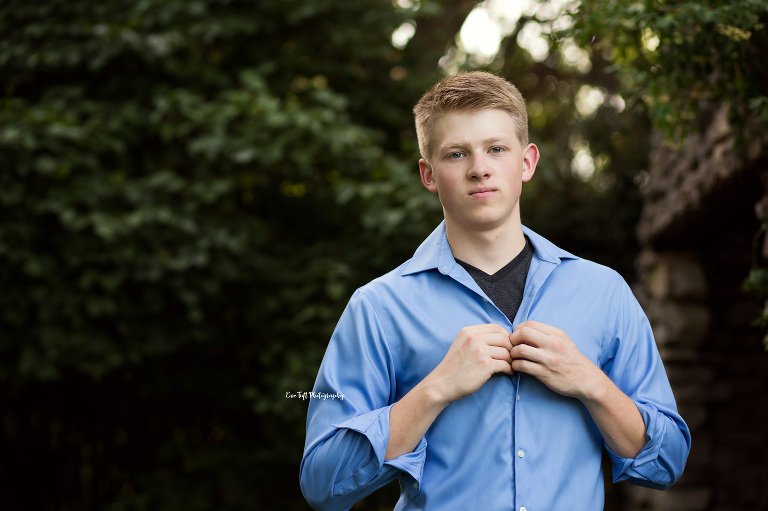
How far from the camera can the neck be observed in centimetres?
158

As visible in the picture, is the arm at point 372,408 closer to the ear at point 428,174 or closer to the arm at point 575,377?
the arm at point 575,377

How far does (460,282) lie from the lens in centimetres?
152

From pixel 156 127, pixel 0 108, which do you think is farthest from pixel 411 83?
pixel 0 108

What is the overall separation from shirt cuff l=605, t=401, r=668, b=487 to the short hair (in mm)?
647

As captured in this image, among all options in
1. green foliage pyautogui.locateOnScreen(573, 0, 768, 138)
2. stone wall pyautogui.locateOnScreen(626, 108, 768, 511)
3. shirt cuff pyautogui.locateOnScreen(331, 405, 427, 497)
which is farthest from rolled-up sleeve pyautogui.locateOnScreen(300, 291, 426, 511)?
stone wall pyautogui.locateOnScreen(626, 108, 768, 511)

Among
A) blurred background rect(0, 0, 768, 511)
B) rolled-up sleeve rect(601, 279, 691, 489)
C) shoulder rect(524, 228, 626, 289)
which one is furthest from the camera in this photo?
blurred background rect(0, 0, 768, 511)

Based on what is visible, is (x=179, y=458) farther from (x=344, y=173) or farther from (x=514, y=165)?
(x=514, y=165)

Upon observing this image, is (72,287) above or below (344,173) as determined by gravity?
below

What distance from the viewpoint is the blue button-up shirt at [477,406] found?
1409 mm

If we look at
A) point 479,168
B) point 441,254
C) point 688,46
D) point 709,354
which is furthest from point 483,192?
point 709,354

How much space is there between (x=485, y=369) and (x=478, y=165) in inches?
16.8

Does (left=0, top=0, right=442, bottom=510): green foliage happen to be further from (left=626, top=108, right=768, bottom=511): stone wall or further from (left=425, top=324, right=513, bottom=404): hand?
(left=425, top=324, right=513, bottom=404): hand

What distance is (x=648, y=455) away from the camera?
1.46 m

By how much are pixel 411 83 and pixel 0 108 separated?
2.51m
